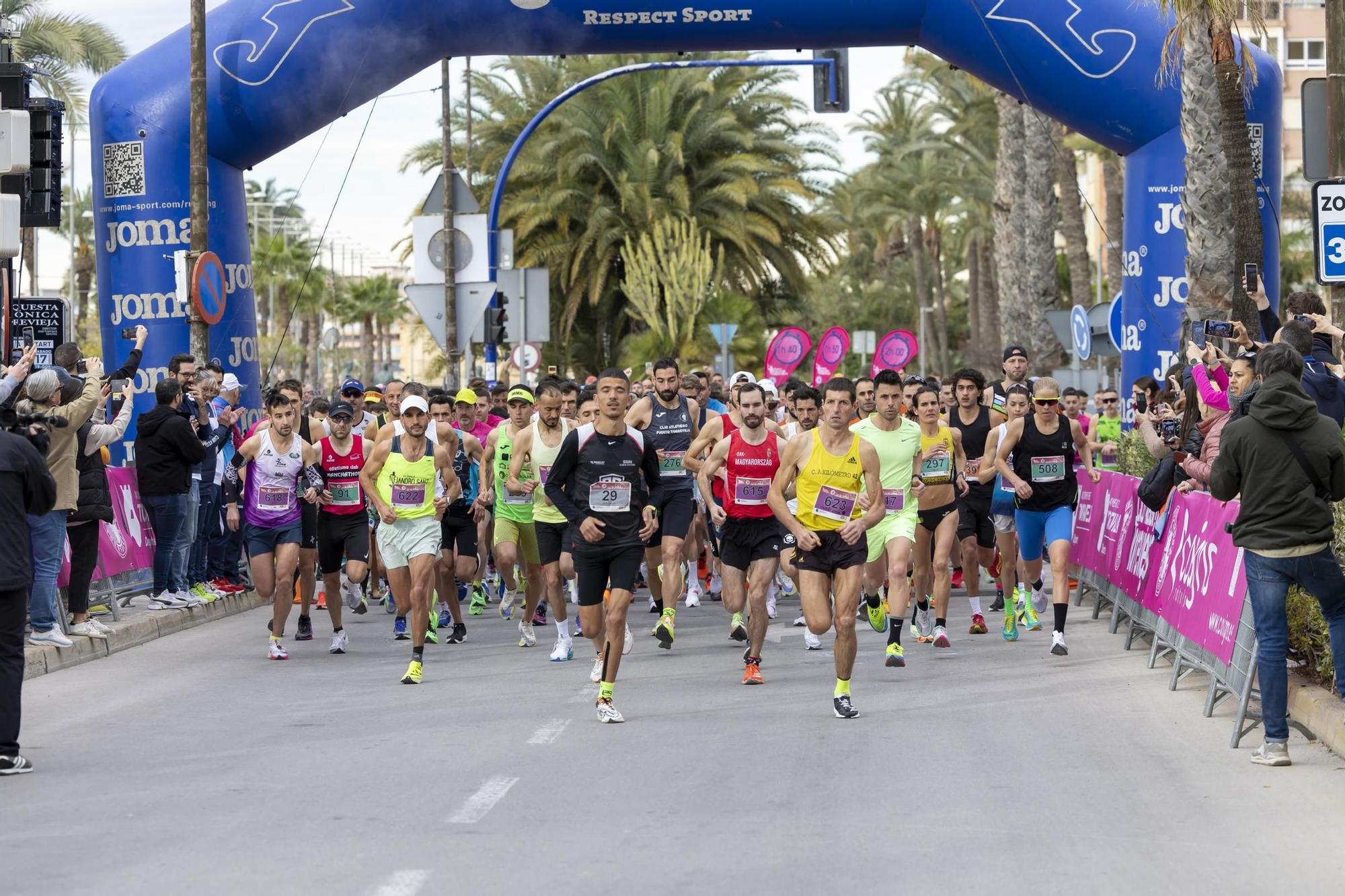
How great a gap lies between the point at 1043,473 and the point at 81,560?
740cm

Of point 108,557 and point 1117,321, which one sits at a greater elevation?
point 1117,321

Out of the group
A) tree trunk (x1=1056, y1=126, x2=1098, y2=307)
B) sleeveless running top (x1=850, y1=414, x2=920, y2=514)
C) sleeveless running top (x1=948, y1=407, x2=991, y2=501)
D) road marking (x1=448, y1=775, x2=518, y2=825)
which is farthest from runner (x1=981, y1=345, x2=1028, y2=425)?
tree trunk (x1=1056, y1=126, x2=1098, y2=307)

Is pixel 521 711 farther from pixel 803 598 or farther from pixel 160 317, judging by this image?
pixel 160 317

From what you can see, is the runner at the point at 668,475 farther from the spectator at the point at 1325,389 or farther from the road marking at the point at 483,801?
the road marking at the point at 483,801

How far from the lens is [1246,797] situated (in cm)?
773

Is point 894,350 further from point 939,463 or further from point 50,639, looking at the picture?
point 50,639

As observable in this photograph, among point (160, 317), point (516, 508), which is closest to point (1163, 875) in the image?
point (516, 508)

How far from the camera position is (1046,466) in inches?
540

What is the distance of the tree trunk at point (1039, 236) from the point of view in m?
29.8

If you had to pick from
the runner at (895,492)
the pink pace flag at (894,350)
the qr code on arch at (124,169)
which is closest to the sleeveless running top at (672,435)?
the runner at (895,492)

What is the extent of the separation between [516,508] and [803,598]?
3.96m

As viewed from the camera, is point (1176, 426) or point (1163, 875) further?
point (1176, 426)

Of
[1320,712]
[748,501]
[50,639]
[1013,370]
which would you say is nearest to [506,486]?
[748,501]

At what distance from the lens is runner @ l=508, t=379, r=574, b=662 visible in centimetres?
1291
